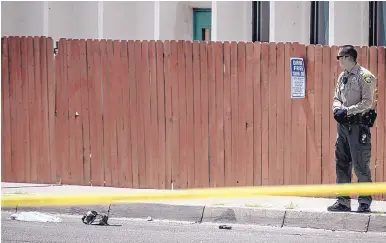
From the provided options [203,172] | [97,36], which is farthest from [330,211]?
[97,36]

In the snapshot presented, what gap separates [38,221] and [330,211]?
2906 millimetres

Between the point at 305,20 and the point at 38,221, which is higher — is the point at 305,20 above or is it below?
above

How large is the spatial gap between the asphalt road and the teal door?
848 cm

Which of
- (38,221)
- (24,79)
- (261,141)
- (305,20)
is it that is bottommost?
(38,221)

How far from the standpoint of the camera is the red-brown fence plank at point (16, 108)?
11.1 m

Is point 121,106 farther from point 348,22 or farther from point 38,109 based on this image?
point 348,22

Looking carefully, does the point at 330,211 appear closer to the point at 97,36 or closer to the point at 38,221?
the point at 38,221

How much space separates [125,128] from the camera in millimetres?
10812

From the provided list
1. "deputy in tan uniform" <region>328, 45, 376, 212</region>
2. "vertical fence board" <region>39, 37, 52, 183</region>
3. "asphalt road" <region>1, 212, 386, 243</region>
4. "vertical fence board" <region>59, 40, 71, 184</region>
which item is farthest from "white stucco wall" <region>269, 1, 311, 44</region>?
"asphalt road" <region>1, 212, 386, 243</region>

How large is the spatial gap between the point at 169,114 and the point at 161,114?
0.33 feet

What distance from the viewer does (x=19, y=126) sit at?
11211 millimetres

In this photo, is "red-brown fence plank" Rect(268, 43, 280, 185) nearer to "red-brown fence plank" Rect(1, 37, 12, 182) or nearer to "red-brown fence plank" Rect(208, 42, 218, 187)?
"red-brown fence plank" Rect(208, 42, 218, 187)

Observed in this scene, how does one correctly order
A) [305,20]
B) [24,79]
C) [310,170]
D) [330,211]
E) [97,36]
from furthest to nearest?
1. [97,36]
2. [305,20]
3. [24,79]
4. [310,170]
5. [330,211]

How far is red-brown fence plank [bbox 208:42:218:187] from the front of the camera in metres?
10.4
